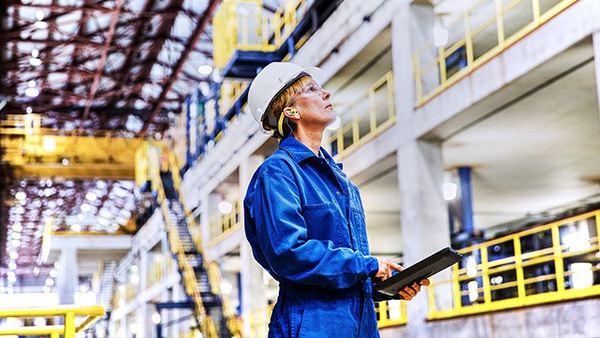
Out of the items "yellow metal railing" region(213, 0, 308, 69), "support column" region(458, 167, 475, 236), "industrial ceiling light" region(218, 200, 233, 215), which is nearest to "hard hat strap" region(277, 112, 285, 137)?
"support column" region(458, 167, 475, 236)

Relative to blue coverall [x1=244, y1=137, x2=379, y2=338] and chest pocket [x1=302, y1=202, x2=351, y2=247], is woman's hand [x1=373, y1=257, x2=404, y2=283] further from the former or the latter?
chest pocket [x1=302, y1=202, x2=351, y2=247]

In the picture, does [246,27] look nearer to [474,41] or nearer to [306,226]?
[474,41]

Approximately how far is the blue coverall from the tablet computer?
0.09m

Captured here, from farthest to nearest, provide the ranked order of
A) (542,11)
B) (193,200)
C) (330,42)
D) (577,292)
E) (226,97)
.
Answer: (193,200) → (226,97) → (330,42) → (542,11) → (577,292)

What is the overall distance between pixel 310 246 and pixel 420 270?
0.43 meters

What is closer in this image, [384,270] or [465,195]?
[384,270]

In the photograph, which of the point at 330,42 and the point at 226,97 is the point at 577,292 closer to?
the point at 330,42

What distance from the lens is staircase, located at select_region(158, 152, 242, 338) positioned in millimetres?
29844

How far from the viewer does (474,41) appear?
20312 mm

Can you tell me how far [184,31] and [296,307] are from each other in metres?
40.0

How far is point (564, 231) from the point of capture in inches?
851

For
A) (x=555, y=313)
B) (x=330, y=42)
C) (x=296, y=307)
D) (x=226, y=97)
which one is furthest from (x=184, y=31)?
(x=296, y=307)

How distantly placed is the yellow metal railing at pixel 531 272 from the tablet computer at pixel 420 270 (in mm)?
8973

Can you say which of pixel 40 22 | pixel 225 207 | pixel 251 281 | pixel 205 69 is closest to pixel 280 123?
pixel 251 281
